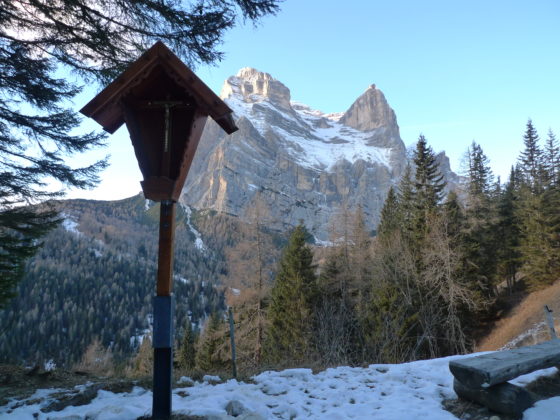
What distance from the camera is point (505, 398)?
329cm

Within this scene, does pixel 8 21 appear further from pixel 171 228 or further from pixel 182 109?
pixel 171 228

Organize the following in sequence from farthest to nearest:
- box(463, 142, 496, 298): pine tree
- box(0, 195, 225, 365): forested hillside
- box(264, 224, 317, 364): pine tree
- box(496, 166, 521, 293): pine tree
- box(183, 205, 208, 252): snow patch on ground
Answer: box(183, 205, 208, 252): snow patch on ground < box(0, 195, 225, 365): forested hillside < box(496, 166, 521, 293): pine tree < box(463, 142, 496, 298): pine tree < box(264, 224, 317, 364): pine tree

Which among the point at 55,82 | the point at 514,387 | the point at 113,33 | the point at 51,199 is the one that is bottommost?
the point at 514,387

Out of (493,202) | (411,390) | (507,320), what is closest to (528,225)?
(493,202)

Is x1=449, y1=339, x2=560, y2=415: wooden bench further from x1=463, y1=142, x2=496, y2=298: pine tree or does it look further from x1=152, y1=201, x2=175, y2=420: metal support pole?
x1=463, y1=142, x2=496, y2=298: pine tree

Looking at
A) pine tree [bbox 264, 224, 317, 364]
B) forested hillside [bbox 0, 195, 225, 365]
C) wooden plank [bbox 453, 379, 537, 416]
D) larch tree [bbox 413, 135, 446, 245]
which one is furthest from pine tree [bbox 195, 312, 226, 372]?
forested hillside [bbox 0, 195, 225, 365]

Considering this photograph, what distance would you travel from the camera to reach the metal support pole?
10.4ft

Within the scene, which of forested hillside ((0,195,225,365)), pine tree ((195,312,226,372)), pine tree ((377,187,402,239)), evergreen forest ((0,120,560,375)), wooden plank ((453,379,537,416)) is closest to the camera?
wooden plank ((453,379,537,416))

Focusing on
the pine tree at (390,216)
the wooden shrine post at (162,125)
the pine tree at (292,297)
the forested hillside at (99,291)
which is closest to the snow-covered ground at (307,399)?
the wooden shrine post at (162,125)

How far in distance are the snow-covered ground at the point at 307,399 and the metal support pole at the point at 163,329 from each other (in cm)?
28

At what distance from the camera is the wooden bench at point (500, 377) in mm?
3305

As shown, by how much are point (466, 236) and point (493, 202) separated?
1166 centimetres

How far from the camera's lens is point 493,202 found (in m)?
32.2

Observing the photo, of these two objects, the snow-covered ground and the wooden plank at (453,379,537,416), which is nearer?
the wooden plank at (453,379,537,416)
